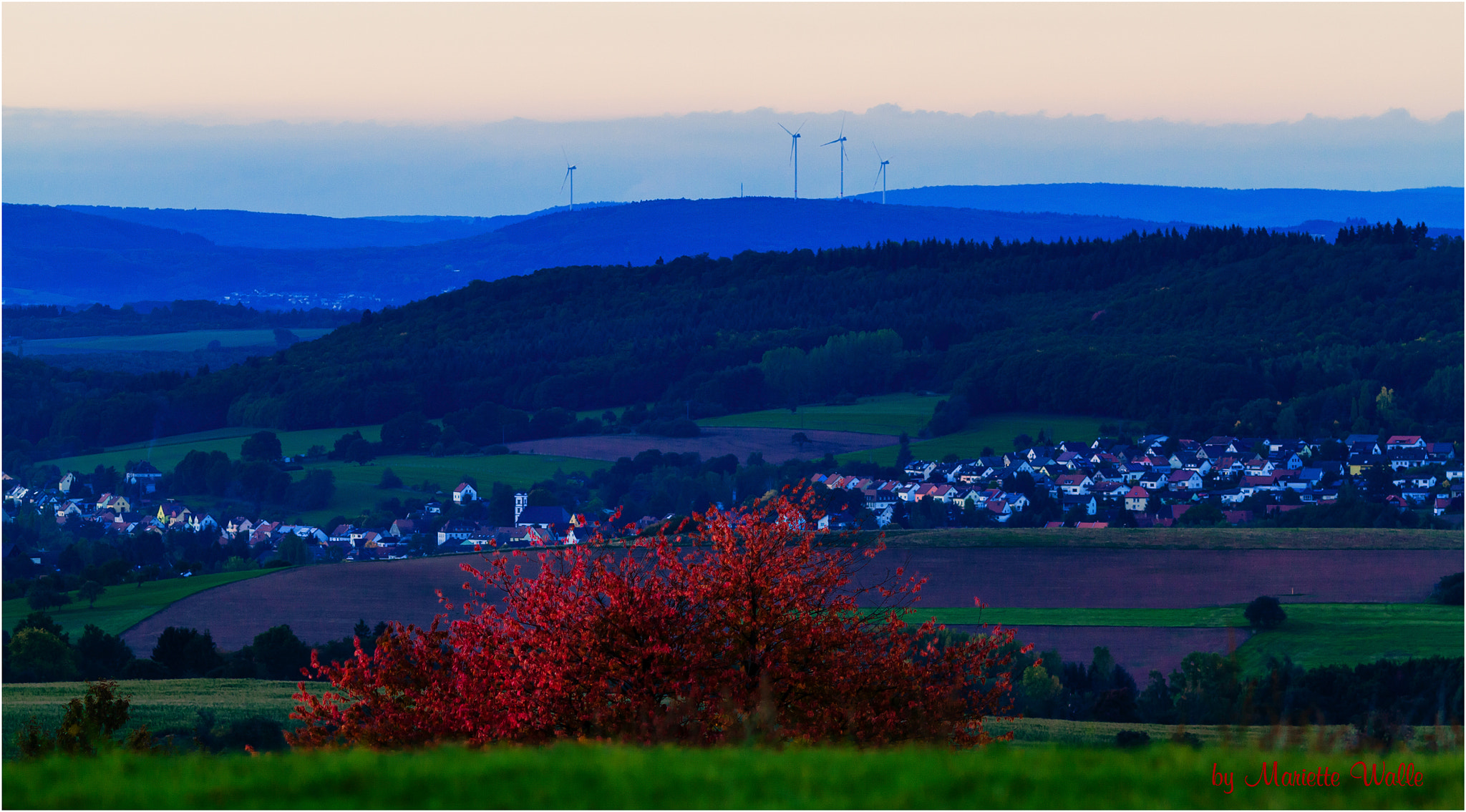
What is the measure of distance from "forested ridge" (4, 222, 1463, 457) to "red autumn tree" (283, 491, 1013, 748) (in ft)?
383

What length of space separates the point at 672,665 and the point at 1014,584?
47.4 metres

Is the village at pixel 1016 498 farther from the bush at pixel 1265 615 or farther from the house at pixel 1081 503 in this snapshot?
the bush at pixel 1265 615

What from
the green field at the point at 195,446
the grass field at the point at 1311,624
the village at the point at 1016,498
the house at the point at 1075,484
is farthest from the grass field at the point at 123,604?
the green field at the point at 195,446

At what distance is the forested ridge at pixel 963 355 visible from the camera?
137 m

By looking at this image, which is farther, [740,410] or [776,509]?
[740,410]

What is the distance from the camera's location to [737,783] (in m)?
6.96

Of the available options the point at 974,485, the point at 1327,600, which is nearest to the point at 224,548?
the point at 974,485

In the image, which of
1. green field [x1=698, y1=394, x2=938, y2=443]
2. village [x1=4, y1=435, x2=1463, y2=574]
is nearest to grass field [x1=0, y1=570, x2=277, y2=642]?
village [x1=4, y1=435, x2=1463, y2=574]

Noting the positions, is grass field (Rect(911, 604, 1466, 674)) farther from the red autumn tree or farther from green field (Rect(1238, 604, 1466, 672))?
the red autumn tree

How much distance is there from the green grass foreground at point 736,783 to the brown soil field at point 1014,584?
1668 inches

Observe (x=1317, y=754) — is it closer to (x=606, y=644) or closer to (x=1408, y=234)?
(x=606, y=644)

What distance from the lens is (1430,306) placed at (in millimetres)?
151625

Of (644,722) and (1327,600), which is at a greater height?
(644,722)

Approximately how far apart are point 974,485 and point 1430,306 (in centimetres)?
7446
